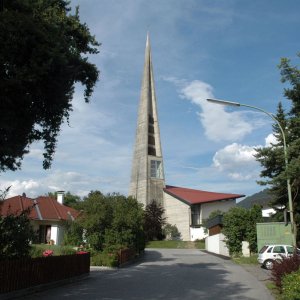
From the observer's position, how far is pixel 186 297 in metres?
13.8

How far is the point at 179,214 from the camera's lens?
262 ft

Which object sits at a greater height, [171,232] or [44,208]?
[44,208]

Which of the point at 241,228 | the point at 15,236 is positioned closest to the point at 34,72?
the point at 15,236

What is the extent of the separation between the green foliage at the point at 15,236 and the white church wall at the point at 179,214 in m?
63.5

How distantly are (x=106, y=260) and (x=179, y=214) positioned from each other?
5263 cm

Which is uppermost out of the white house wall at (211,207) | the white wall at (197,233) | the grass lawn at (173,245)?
the white house wall at (211,207)

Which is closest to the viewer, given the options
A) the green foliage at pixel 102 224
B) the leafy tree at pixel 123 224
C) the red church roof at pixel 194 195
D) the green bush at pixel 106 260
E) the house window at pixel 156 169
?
the green bush at pixel 106 260

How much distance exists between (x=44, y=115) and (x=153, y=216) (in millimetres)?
59362

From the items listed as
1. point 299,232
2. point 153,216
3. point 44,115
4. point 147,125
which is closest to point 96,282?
point 44,115

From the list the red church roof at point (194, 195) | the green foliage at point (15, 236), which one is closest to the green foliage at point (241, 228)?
the green foliage at point (15, 236)

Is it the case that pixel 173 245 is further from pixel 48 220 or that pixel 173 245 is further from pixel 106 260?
pixel 106 260

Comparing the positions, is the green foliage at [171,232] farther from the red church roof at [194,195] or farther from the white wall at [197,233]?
the red church roof at [194,195]

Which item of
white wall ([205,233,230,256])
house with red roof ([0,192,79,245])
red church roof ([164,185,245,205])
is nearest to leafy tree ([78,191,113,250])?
house with red roof ([0,192,79,245])

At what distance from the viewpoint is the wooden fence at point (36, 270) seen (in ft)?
43.6
